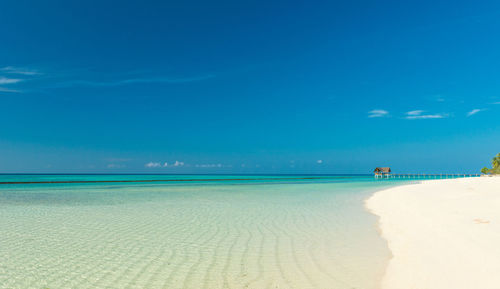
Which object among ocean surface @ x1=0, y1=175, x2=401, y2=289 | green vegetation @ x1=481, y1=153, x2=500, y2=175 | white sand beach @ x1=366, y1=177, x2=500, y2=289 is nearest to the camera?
white sand beach @ x1=366, y1=177, x2=500, y2=289

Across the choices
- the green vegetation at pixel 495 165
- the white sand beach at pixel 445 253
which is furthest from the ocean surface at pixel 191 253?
the green vegetation at pixel 495 165

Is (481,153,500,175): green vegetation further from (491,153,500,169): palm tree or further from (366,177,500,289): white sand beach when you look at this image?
(366,177,500,289): white sand beach

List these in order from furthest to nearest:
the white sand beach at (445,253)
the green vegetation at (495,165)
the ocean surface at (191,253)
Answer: the green vegetation at (495,165) < the ocean surface at (191,253) < the white sand beach at (445,253)

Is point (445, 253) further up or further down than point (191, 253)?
further up

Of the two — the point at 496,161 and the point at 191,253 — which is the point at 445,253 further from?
the point at 496,161

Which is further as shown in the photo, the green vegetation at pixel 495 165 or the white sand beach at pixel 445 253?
the green vegetation at pixel 495 165

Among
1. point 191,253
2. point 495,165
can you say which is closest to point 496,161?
point 495,165

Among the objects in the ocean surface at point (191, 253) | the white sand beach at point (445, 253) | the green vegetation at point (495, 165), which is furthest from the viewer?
the green vegetation at point (495, 165)

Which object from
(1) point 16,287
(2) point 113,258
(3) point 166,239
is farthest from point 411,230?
(1) point 16,287

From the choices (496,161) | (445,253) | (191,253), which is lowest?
(191,253)

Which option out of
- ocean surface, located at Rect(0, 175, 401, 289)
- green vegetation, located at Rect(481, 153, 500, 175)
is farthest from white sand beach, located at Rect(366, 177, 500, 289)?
green vegetation, located at Rect(481, 153, 500, 175)

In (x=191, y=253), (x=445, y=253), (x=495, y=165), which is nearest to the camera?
(x=445, y=253)

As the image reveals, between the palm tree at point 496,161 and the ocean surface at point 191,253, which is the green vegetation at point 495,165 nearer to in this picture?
the palm tree at point 496,161

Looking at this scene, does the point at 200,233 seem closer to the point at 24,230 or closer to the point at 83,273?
the point at 83,273
